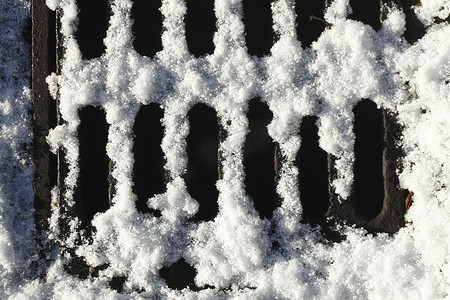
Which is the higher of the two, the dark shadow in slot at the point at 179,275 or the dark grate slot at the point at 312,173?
the dark grate slot at the point at 312,173

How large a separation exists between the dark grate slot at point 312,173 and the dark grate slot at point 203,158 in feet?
0.96

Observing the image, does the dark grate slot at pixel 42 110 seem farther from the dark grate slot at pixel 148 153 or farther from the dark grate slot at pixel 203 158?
the dark grate slot at pixel 203 158

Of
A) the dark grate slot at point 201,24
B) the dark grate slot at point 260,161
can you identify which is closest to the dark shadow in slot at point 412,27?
the dark grate slot at point 260,161

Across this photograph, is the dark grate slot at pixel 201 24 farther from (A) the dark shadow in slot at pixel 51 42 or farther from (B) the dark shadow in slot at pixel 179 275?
(B) the dark shadow in slot at pixel 179 275

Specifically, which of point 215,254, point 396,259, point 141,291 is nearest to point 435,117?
point 396,259

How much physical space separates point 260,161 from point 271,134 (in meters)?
0.11

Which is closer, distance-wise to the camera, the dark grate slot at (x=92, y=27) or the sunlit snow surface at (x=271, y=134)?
the sunlit snow surface at (x=271, y=134)

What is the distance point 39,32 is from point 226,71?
2.14 feet

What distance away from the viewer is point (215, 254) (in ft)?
4.61

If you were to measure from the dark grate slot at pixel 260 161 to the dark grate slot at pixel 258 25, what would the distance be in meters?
0.18

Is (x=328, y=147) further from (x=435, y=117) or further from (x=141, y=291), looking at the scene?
(x=141, y=291)

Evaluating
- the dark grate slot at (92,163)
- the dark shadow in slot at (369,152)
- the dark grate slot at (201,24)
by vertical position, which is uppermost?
the dark grate slot at (201,24)

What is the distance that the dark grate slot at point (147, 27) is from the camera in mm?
1475

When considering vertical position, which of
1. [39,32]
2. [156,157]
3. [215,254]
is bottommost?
[215,254]
